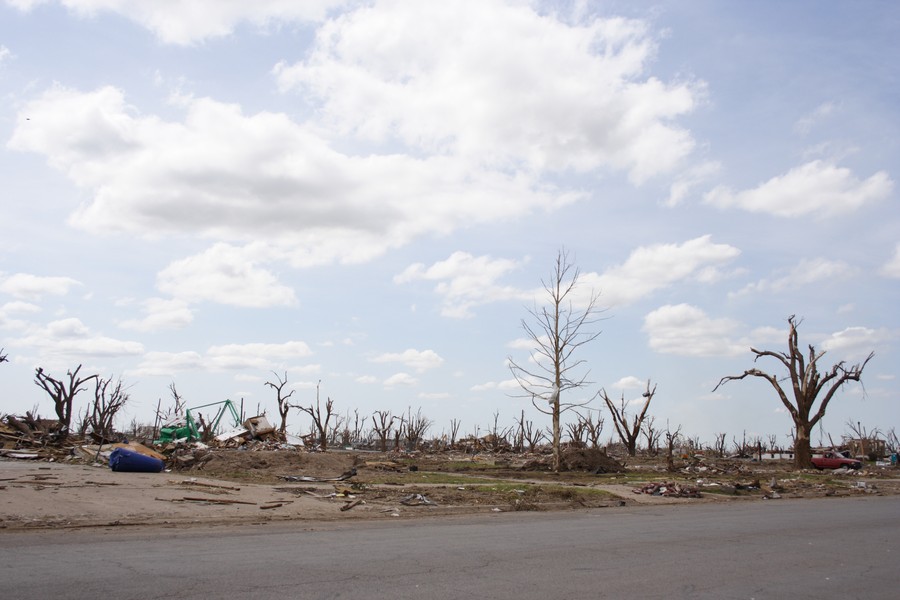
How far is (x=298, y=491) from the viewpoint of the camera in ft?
62.6

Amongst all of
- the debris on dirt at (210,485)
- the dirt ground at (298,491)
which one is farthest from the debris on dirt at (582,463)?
the debris on dirt at (210,485)

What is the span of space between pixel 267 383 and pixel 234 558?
43.0 m

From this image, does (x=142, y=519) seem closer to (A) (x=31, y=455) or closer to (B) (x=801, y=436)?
(A) (x=31, y=455)

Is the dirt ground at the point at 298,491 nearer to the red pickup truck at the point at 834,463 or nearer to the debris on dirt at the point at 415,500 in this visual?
the debris on dirt at the point at 415,500

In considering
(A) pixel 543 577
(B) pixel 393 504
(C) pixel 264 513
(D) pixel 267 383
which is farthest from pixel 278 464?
(D) pixel 267 383

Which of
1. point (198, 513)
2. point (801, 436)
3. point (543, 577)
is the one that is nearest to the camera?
point (543, 577)

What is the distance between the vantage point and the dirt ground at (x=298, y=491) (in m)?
13.8

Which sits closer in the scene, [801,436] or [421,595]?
[421,595]

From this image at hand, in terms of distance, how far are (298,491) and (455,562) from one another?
443 inches

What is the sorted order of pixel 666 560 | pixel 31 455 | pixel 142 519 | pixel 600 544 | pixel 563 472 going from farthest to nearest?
1. pixel 563 472
2. pixel 31 455
3. pixel 142 519
4. pixel 600 544
5. pixel 666 560

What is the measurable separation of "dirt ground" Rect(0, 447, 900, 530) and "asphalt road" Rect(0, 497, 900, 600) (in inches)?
78.3

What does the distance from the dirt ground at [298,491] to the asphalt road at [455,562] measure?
1.99 m

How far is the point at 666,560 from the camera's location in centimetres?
948

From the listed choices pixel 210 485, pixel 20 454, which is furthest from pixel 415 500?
pixel 20 454
